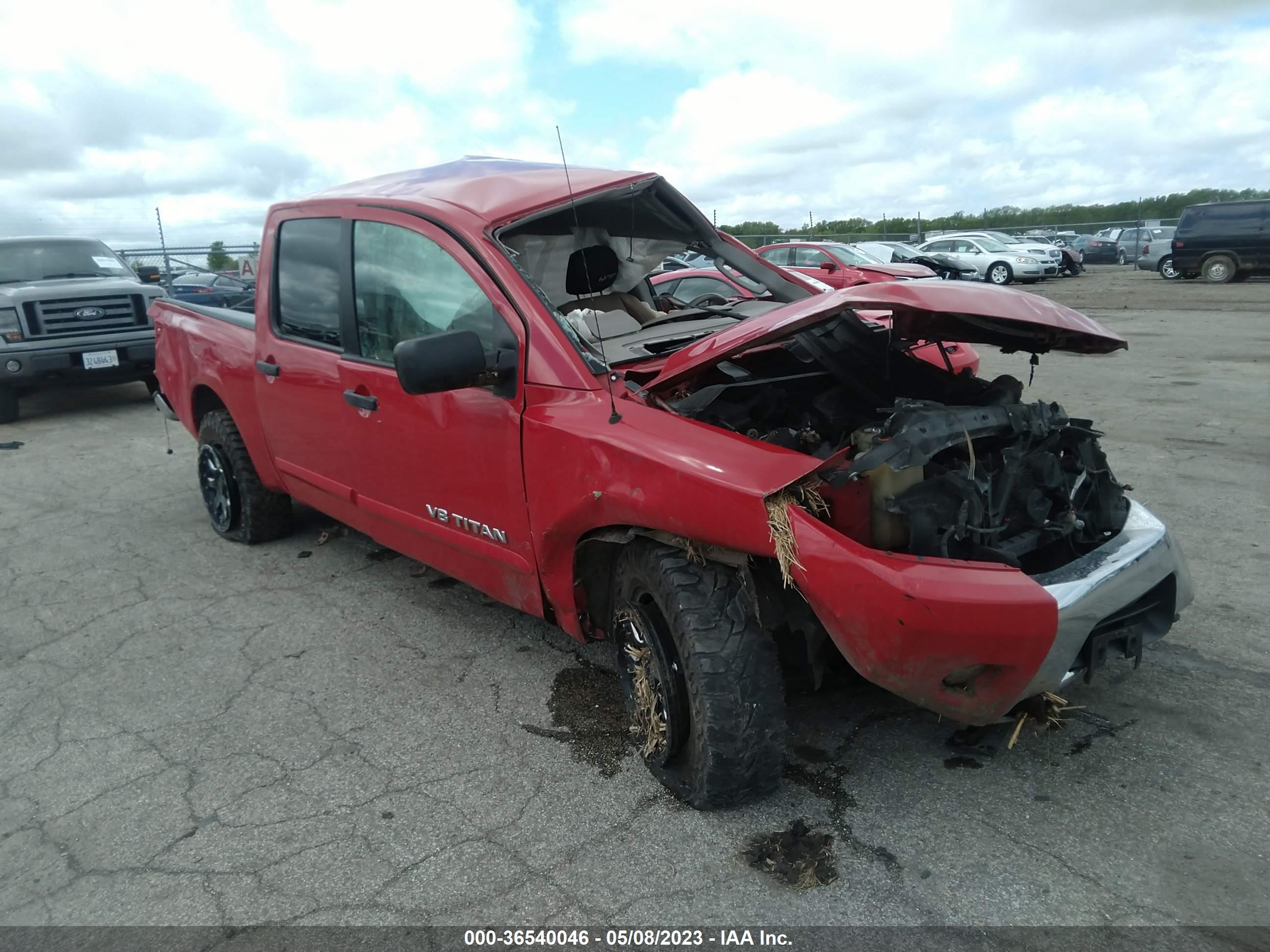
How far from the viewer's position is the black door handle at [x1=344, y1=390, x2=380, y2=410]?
3.69 meters

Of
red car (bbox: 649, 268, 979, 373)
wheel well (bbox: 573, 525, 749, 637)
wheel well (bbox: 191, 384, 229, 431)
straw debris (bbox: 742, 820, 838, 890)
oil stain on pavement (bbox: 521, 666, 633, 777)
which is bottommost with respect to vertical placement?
oil stain on pavement (bbox: 521, 666, 633, 777)

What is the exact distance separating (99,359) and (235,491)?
5.44 meters

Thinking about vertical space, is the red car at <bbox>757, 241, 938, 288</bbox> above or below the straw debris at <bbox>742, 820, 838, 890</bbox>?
above

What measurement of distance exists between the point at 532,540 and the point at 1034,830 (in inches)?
70.7

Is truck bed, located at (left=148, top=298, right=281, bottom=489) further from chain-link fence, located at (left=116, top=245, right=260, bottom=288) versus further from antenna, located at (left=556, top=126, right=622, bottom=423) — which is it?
chain-link fence, located at (left=116, top=245, right=260, bottom=288)

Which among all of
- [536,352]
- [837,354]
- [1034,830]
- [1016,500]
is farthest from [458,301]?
[1034,830]

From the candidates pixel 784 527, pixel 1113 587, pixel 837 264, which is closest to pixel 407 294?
pixel 784 527

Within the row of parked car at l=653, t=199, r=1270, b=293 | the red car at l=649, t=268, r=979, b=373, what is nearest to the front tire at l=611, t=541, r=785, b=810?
the red car at l=649, t=268, r=979, b=373

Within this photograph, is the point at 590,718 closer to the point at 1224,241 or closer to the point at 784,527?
the point at 784,527

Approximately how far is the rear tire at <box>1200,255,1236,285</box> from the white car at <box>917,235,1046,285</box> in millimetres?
4945

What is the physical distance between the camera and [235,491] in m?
5.27

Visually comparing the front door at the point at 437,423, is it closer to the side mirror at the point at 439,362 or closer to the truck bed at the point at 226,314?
the side mirror at the point at 439,362

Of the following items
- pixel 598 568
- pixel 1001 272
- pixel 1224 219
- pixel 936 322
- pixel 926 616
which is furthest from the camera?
pixel 1001 272

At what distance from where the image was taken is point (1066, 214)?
174ft
